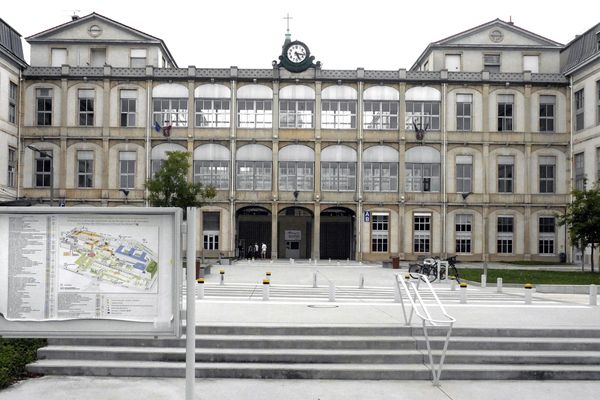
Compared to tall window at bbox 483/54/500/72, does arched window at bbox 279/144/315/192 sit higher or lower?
lower

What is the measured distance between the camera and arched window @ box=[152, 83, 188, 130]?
49625 millimetres

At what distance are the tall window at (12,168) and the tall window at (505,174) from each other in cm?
4045

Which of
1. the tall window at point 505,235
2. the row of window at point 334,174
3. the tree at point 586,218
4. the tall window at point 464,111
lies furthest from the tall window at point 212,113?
the tree at point 586,218

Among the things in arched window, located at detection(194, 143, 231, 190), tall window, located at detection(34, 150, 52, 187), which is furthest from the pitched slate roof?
tall window, located at detection(34, 150, 52, 187)

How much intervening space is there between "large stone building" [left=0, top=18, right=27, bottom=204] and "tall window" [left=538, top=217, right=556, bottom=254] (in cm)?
4320

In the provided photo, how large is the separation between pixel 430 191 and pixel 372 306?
3672 cm

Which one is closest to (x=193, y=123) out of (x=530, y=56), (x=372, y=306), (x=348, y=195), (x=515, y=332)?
(x=348, y=195)

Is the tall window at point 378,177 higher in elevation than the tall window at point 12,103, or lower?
lower

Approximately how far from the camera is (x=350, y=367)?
9469 mm

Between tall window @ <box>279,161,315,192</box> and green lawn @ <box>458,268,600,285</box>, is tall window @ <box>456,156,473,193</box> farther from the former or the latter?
green lawn @ <box>458,268,600,285</box>

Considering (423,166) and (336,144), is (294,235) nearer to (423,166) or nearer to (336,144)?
(336,144)

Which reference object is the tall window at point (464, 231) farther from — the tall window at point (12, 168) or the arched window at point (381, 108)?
the tall window at point (12, 168)

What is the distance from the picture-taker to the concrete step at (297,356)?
9.65m

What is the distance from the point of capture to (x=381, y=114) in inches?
1984
